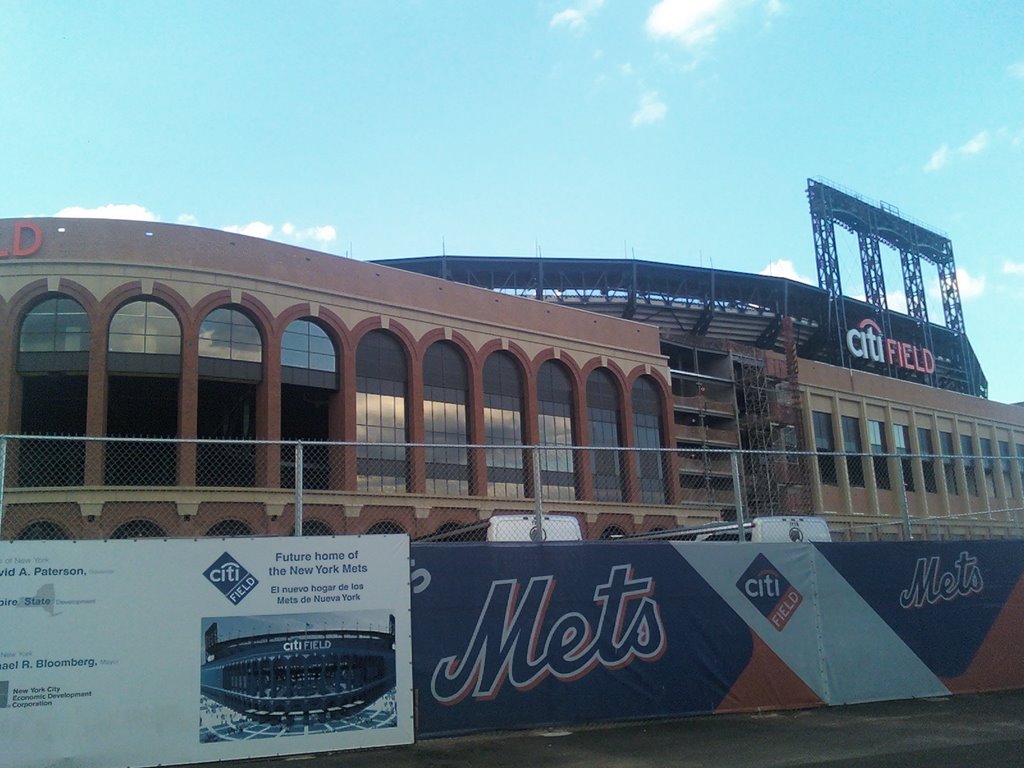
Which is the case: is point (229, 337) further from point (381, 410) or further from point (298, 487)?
point (298, 487)

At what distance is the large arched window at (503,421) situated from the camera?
3547cm

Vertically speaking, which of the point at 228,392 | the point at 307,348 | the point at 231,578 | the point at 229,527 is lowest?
the point at 231,578

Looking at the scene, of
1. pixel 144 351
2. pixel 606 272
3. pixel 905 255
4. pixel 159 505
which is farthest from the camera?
pixel 905 255

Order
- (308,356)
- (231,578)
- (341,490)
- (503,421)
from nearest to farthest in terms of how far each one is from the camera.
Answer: (231,578), (341,490), (308,356), (503,421)

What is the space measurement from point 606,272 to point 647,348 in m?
9.76

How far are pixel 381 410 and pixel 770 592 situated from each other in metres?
24.4

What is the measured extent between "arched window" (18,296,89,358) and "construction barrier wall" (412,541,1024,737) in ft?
78.5

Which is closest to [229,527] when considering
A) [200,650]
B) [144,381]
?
[144,381]

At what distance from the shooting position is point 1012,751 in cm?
811

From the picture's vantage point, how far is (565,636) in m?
9.95

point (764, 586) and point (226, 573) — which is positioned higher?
point (226, 573)

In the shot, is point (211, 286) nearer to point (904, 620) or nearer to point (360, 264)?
point (360, 264)

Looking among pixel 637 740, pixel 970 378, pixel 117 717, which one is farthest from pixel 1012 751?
pixel 970 378

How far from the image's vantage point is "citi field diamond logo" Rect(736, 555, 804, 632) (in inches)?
426
